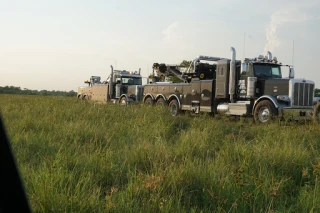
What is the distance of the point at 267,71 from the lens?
507 inches

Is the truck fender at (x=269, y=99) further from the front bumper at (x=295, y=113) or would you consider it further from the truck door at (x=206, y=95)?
the truck door at (x=206, y=95)

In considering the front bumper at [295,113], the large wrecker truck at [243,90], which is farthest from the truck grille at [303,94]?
the front bumper at [295,113]

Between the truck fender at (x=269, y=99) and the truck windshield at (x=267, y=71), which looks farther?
the truck windshield at (x=267, y=71)

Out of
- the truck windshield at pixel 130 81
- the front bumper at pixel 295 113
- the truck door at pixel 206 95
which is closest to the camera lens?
the front bumper at pixel 295 113

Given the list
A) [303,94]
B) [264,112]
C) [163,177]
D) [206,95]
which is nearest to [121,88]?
[206,95]

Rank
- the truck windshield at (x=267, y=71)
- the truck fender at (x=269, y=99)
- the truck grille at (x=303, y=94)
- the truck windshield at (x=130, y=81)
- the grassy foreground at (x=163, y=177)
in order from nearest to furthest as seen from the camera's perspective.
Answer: the grassy foreground at (x=163, y=177), the truck fender at (x=269, y=99), the truck grille at (x=303, y=94), the truck windshield at (x=267, y=71), the truck windshield at (x=130, y=81)

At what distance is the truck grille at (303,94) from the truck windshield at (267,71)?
4.30 ft

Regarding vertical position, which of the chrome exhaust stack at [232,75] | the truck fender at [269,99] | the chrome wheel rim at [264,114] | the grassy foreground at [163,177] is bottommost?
the grassy foreground at [163,177]

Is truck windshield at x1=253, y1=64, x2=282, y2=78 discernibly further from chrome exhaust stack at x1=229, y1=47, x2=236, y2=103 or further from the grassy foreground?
the grassy foreground

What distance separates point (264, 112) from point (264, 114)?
0.22 feet

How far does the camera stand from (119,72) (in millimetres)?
22031

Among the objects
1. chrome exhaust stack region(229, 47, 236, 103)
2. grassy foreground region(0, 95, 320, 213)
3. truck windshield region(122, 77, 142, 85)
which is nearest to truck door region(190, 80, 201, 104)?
chrome exhaust stack region(229, 47, 236, 103)

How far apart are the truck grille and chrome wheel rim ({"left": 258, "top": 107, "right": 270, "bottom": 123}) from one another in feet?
3.14

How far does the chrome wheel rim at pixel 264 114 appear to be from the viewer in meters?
11.4
